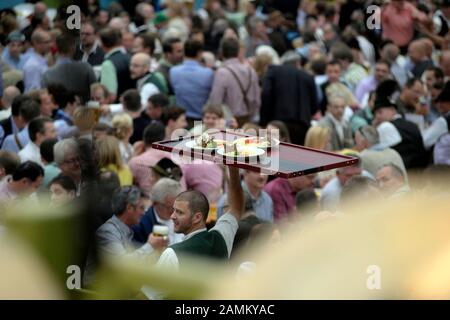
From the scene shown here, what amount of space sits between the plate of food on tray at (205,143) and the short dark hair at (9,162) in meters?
1.67

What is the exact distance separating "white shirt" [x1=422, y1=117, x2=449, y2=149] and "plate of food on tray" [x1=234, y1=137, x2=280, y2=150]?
343 cm

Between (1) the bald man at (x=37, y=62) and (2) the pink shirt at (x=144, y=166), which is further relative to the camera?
(1) the bald man at (x=37, y=62)

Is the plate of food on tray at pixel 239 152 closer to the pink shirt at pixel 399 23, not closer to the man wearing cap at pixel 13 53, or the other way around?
the man wearing cap at pixel 13 53

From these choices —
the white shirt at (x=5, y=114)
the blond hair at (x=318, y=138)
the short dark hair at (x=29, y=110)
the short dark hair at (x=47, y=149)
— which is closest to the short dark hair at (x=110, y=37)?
the white shirt at (x=5, y=114)

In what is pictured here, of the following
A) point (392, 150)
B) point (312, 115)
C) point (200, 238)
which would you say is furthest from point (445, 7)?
point (200, 238)

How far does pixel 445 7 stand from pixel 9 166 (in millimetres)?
7677

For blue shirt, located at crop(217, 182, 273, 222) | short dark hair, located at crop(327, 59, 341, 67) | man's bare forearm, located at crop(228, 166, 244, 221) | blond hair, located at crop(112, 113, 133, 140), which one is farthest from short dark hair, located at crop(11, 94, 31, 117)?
short dark hair, located at crop(327, 59, 341, 67)

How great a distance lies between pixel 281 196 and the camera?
6.24 m

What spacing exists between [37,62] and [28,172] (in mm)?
3926

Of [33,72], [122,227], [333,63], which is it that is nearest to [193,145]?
[122,227]

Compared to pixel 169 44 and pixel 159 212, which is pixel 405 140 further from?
pixel 169 44

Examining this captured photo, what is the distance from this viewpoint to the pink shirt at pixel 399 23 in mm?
11273
